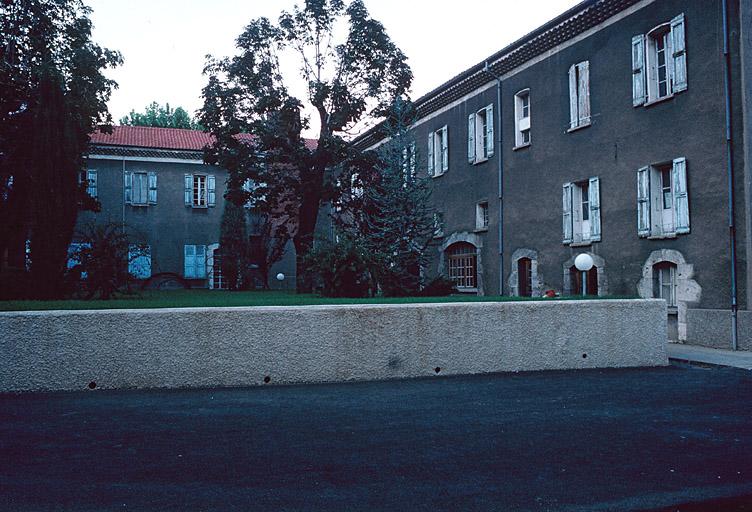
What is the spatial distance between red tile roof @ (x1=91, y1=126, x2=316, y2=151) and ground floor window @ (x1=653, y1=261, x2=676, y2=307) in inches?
849

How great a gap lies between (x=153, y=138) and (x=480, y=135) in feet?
63.6

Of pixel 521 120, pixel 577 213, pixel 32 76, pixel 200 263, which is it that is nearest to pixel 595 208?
pixel 577 213

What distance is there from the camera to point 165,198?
A: 35.1 m

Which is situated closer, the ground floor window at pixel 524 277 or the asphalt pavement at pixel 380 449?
the asphalt pavement at pixel 380 449

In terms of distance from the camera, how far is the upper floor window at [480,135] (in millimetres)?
22719

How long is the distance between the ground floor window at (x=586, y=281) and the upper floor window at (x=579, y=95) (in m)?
3.76

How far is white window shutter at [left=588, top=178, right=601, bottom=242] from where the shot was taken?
17.7m

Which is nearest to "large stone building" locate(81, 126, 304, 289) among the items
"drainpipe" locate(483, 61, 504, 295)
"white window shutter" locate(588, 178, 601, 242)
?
"drainpipe" locate(483, 61, 504, 295)

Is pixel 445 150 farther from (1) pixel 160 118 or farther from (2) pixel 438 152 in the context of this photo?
(1) pixel 160 118

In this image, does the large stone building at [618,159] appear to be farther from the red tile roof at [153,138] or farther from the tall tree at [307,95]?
the red tile roof at [153,138]

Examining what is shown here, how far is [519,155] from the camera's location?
69.5 ft

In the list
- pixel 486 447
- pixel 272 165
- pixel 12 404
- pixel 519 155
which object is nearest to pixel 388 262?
pixel 519 155

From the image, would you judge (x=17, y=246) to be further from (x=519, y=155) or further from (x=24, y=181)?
(x=519, y=155)

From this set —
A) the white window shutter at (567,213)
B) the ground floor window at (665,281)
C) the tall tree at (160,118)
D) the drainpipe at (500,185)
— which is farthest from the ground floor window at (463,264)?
the tall tree at (160,118)
